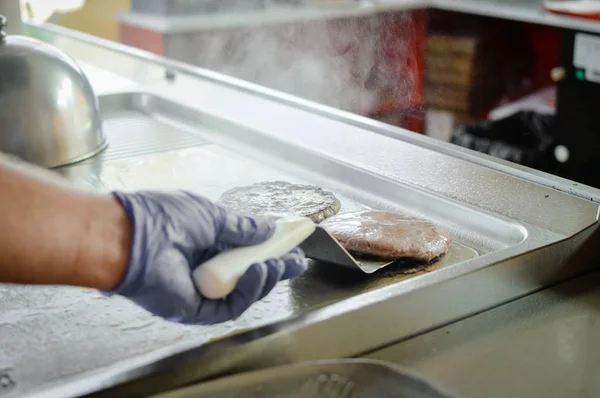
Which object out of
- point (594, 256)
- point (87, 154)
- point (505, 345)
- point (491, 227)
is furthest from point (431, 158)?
point (87, 154)

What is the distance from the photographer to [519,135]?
381 cm

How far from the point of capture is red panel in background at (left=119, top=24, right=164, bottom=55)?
3758 millimetres

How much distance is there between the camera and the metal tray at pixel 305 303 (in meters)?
0.83

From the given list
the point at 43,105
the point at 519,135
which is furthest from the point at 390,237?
the point at 519,135

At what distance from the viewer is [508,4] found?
437 cm

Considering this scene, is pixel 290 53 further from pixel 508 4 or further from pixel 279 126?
pixel 279 126

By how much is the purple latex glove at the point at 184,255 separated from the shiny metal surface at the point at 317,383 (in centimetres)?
13

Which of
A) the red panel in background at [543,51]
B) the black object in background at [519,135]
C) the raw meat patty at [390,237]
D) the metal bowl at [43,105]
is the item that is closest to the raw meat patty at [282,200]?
the raw meat patty at [390,237]

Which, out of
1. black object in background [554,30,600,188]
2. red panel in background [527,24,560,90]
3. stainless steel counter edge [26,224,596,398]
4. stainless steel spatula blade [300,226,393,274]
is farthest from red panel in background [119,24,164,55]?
stainless steel counter edge [26,224,596,398]

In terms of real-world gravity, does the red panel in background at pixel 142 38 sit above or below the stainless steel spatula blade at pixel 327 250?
above

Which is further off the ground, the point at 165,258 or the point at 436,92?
the point at 165,258

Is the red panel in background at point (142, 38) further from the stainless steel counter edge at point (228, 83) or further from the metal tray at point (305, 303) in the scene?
the metal tray at point (305, 303)

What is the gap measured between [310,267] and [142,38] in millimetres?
3067

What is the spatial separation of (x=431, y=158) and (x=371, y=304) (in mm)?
657
